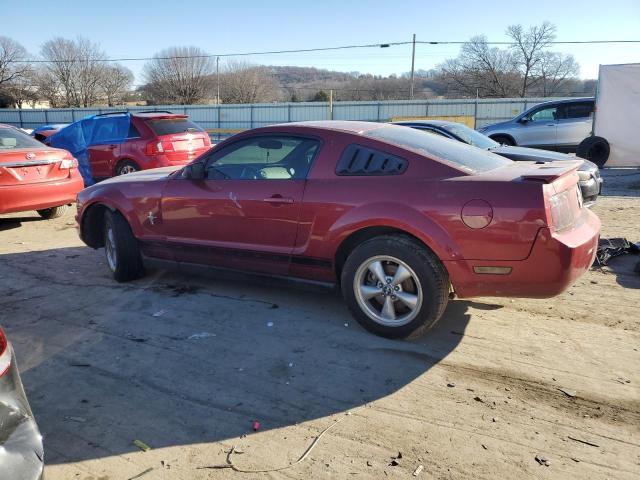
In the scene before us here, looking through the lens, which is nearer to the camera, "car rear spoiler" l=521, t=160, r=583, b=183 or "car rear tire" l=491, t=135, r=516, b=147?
"car rear spoiler" l=521, t=160, r=583, b=183

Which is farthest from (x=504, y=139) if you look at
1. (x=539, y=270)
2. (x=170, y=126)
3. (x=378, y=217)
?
(x=539, y=270)

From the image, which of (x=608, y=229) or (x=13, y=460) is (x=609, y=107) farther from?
(x=13, y=460)

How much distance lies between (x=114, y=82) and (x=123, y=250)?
74466 millimetres

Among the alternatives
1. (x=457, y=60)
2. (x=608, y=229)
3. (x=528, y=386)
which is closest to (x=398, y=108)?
(x=608, y=229)

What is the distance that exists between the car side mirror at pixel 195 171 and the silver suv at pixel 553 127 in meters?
10.6

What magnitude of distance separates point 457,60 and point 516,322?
7292 centimetres

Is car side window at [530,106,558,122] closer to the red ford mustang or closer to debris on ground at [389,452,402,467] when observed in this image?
the red ford mustang

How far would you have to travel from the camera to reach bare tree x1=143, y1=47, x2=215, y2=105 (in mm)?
69188

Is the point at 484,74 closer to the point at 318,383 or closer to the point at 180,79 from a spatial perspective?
the point at 180,79

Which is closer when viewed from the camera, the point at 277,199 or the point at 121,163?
the point at 277,199

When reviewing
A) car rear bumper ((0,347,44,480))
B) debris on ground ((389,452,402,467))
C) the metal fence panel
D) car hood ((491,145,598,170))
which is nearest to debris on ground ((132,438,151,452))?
car rear bumper ((0,347,44,480))

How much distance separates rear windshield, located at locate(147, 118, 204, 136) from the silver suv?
7.53m

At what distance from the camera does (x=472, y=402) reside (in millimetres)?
3176

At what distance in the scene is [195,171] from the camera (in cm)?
486
